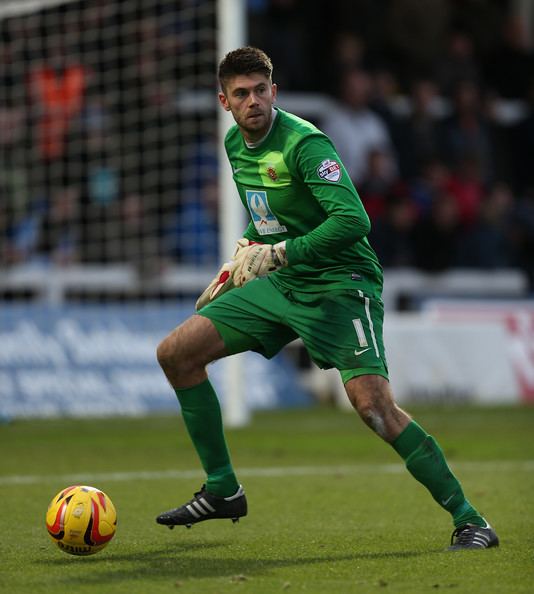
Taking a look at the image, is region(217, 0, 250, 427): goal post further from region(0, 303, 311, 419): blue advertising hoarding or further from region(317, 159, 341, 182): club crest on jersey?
region(317, 159, 341, 182): club crest on jersey

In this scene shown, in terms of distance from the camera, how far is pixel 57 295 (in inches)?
615

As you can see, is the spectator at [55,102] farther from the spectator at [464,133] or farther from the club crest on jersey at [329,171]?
the club crest on jersey at [329,171]

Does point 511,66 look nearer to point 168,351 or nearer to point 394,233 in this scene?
point 394,233

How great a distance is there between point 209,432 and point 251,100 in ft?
5.64

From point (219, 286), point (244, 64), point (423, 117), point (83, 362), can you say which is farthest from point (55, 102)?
point (244, 64)

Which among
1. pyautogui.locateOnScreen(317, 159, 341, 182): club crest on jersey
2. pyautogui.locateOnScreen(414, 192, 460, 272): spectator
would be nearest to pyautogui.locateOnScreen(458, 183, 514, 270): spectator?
pyautogui.locateOnScreen(414, 192, 460, 272): spectator

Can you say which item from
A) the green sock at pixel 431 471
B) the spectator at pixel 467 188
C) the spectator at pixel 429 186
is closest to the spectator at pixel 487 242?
the spectator at pixel 467 188

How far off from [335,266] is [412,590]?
6.30 ft

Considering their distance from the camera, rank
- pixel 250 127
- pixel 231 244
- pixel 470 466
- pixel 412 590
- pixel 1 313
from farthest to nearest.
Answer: pixel 1 313, pixel 231 244, pixel 470 466, pixel 250 127, pixel 412 590

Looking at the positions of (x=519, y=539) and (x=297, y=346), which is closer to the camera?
(x=519, y=539)

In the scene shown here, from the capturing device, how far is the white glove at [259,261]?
21.1 feet

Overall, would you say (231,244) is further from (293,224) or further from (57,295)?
(293,224)

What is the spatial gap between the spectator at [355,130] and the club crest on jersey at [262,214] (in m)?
10.5

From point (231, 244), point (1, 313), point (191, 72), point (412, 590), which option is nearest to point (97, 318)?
point (1, 313)
